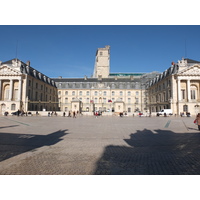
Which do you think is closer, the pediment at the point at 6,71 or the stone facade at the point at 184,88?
the stone facade at the point at 184,88

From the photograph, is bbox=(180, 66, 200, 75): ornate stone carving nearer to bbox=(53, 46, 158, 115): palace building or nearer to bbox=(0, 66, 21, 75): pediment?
bbox=(53, 46, 158, 115): palace building

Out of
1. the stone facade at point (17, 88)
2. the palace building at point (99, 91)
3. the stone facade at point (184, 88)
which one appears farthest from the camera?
the stone facade at point (17, 88)

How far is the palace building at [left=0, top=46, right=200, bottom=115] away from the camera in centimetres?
4488

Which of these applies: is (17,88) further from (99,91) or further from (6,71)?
(99,91)

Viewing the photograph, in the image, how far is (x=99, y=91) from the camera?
67.7 m

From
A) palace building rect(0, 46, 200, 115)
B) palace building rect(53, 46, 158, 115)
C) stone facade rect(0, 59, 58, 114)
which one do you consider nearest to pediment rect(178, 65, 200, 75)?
palace building rect(0, 46, 200, 115)

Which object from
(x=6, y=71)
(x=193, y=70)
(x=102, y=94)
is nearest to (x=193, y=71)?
(x=193, y=70)

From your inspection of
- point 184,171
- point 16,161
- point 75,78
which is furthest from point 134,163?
point 75,78

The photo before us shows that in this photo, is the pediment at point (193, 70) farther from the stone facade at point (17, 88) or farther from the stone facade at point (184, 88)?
the stone facade at point (17, 88)

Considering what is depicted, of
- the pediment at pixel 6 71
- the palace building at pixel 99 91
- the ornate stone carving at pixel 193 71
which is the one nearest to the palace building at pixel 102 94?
the palace building at pixel 99 91

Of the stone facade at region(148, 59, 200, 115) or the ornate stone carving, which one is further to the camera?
the ornate stone carving

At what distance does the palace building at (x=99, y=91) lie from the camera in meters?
44.9

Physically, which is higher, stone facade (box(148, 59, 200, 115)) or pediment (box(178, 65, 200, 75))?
pediment (box(178, 65, 200, 75))
